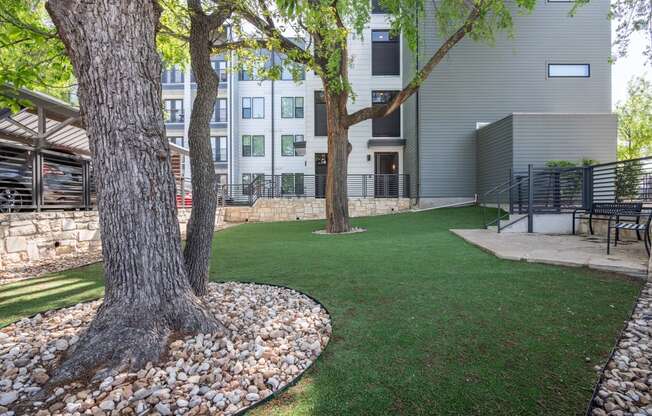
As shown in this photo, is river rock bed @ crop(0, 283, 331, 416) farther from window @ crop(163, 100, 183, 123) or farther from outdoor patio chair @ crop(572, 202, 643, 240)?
window @ crop(163, 100, 183, 123)

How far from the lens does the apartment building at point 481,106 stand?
457 inches

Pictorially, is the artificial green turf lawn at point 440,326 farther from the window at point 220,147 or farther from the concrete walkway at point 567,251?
the window at point 220,147

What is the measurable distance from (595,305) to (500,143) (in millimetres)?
10389

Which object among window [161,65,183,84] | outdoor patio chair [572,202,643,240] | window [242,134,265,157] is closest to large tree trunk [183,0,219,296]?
outdoor patio chair [572,202,643,240]

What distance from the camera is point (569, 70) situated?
14320 millimetres

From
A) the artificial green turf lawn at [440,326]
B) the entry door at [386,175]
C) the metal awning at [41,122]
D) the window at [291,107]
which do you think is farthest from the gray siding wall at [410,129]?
the metal awning at [41,122]

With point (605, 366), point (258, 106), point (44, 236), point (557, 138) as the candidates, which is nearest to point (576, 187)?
point (557, 138)

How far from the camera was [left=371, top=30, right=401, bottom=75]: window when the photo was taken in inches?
690

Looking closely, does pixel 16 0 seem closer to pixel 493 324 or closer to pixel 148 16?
pixel 148 16

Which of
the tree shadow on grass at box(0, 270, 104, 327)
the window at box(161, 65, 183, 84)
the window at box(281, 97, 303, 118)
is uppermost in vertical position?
the window at box(161, 65, 183, 84)

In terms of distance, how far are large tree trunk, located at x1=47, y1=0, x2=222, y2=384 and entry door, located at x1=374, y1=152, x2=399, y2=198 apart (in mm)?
14420

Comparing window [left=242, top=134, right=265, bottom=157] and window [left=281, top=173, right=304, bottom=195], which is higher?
window [left=242, top=134, right=265, bottom=157]

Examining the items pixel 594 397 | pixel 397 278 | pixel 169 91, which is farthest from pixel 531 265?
pixel 169 91

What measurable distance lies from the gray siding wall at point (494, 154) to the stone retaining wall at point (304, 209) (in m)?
3.52
